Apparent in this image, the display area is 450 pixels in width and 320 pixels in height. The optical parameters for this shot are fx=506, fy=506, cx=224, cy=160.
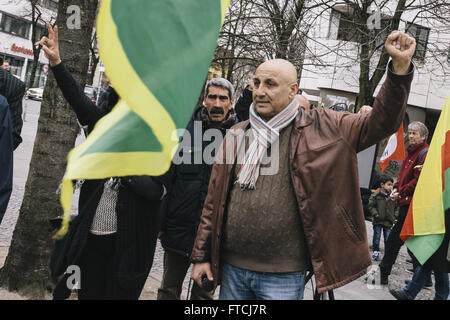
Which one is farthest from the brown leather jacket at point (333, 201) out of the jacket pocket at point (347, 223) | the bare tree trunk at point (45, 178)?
the bare tree trunk at point (45, 178)

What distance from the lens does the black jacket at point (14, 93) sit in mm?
4325

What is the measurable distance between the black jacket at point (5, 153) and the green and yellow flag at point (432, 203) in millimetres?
3686

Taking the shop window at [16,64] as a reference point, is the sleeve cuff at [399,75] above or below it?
below

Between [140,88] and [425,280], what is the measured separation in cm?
525

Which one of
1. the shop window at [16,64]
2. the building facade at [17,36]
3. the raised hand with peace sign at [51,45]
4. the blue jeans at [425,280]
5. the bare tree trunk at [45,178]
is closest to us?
the raised hand with peace sign at [51,45]

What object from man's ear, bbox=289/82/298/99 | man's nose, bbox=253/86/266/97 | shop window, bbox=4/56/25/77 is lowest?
man's nose, bbox=253/86/266/97

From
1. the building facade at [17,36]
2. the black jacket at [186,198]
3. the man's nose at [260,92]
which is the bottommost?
the black jacket at [186,198]

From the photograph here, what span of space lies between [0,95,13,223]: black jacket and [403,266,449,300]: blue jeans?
4.53m

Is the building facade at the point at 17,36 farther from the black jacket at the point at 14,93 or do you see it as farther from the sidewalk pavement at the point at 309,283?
the black jacket at the point at 14,93

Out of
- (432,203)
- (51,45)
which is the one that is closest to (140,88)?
(51,45)

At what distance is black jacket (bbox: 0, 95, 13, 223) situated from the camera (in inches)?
143

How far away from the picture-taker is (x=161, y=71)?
5.70 feet

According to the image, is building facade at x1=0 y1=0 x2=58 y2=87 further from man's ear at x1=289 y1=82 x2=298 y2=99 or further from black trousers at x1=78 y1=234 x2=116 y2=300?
man's ear at x1=289 y1=82 x2=298 y2=99

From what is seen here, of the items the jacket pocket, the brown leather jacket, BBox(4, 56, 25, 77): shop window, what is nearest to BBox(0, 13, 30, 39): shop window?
BBox(4, 56, 25, 77): shop window
